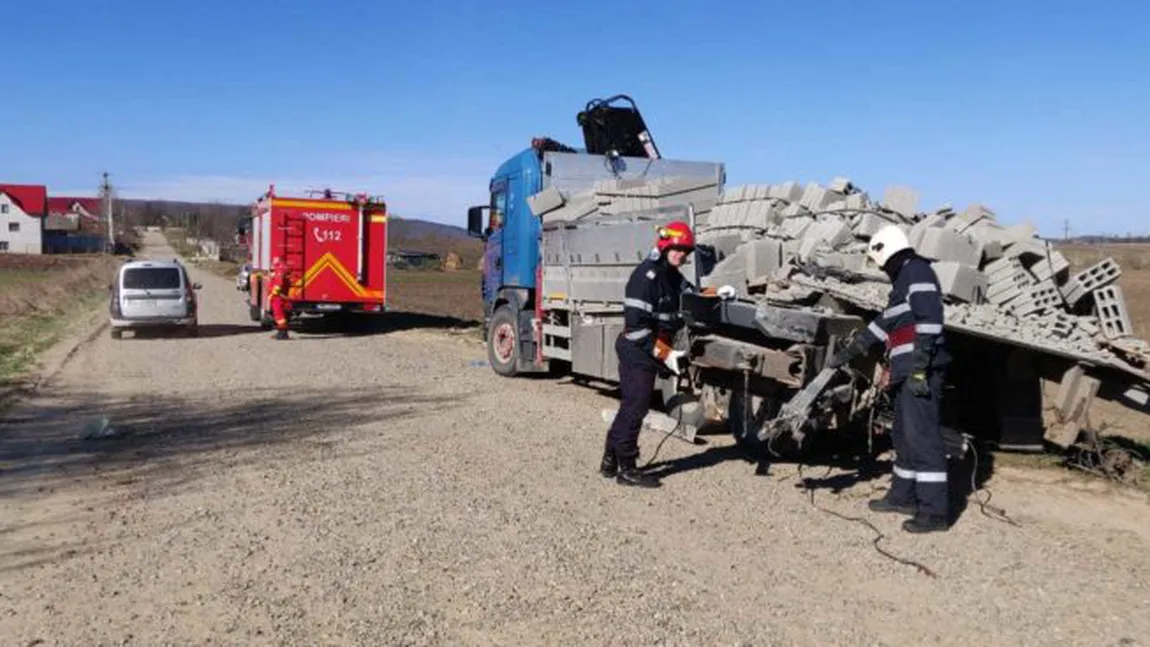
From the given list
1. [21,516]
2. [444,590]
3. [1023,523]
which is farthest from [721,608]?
[21,516]

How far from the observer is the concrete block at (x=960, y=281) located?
8.01 m

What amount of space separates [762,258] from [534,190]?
5.45 metres

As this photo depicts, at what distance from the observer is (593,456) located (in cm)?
875

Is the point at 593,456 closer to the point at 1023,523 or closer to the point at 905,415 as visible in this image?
the point at 905,415

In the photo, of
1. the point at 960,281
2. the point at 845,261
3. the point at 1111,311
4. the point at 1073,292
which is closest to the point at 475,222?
the point at 845,261

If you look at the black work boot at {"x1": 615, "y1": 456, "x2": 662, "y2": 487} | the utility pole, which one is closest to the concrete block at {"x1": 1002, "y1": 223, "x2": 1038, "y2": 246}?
the black work boot at {"x1": 615, "y1": 456, "x2": 662, "y2": 487}

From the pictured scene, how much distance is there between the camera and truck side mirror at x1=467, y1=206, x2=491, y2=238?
1603 centimetres

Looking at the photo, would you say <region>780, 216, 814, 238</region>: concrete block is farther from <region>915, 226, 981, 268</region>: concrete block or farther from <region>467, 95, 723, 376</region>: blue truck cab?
<region>467, 95, 723, 376</region>: blue truck cab

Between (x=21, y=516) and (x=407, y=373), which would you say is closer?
(x=21, y=516)

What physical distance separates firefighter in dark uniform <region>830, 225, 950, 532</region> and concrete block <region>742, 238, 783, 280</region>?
2063 millimetres

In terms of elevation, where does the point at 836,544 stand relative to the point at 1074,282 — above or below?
below

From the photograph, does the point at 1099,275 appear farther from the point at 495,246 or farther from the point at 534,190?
the point at 495,246

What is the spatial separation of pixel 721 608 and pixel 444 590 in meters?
1.42

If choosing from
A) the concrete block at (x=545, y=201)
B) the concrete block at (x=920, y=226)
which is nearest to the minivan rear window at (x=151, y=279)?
the concrete block at (x=545, y=201)
